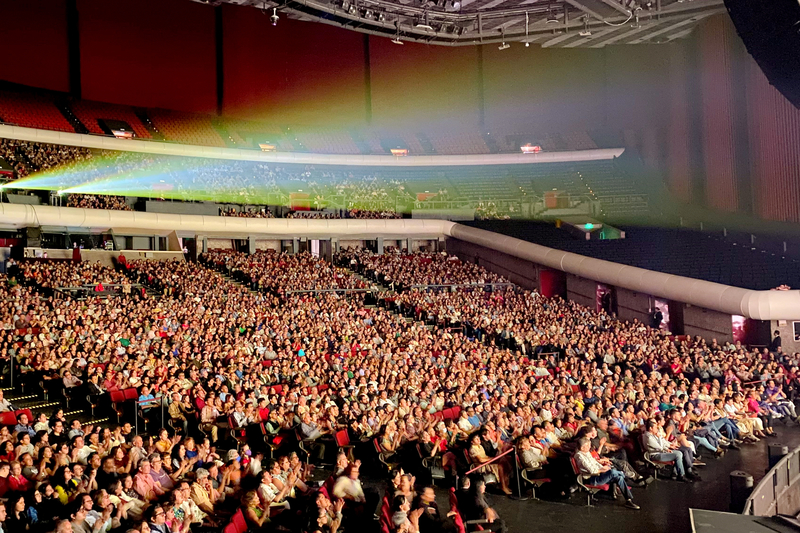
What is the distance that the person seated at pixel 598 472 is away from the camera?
336 inches

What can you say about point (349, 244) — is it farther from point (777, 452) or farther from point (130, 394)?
point (777, 452)

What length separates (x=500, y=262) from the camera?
1165 inches

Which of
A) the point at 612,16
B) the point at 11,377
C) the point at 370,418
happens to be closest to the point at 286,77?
the point at 612,16

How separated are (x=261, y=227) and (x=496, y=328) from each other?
46.0 ft

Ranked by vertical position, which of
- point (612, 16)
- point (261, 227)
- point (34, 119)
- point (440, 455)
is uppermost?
point (612, 16)

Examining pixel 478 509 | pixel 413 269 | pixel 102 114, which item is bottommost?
pixel 478 509

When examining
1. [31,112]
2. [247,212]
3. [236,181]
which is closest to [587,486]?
[247,212]

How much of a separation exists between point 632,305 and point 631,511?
1538 cm

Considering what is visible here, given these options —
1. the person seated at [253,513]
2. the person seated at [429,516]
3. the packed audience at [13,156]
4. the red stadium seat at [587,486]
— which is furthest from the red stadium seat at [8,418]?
the packed audience at [13,156]

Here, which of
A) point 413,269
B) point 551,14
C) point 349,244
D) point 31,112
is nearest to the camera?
point 551,14

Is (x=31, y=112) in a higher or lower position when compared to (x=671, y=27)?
lower

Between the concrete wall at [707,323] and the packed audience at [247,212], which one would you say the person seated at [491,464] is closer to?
the concrete wall at [707,323]

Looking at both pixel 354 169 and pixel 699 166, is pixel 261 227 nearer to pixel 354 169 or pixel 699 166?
pixel 354 169

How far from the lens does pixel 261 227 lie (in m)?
30.5
